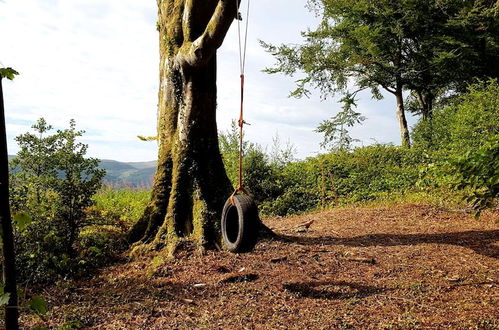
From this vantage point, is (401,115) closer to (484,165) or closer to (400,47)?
(400,47)

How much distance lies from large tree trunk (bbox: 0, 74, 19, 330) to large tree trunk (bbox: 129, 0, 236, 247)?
433 cm

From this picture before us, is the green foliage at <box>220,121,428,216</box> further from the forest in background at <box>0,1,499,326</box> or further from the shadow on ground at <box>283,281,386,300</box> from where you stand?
the shadow on ground at <box>283,281,386,300</box>

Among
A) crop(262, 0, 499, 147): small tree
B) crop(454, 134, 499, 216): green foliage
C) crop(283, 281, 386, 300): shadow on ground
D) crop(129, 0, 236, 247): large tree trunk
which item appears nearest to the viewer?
crop(454, 134, 499, 216): green foliage

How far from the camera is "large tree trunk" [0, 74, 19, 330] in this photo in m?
1.44

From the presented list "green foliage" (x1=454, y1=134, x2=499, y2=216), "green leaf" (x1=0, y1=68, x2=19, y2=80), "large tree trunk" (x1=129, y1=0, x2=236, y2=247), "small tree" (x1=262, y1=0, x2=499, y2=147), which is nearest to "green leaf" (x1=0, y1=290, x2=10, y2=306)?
"green leaf" (x1=0, y1=68, x2=19, y2=80)

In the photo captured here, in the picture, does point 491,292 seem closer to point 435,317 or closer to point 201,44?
point 435,317

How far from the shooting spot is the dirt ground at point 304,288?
3871 millimetres

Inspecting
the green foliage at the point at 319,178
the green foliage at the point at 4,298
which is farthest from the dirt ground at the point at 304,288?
the green foliage at the point at 319,178

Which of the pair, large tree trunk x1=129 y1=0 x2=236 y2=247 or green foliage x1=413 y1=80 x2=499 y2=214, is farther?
green foliage x1=413 y1=80 x2=499 y2=214

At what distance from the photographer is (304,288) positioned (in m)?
4.62

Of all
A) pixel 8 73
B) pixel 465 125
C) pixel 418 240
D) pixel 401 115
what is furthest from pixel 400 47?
pixel 8 73

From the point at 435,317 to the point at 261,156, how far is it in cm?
864

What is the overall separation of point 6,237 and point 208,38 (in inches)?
167

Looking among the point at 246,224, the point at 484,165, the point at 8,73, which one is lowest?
the point at 246,224
